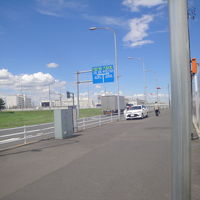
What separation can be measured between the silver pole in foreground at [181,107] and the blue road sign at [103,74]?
781 inches

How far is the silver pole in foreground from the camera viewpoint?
2.21m

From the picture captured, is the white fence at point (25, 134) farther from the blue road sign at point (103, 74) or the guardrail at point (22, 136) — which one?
the blue road sign at point (103, 74)

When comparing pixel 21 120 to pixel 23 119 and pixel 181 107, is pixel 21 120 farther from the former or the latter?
pixel 181 107

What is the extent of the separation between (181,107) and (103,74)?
2022 centimetres

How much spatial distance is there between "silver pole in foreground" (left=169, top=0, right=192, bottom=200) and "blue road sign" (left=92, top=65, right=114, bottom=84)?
19.8 m

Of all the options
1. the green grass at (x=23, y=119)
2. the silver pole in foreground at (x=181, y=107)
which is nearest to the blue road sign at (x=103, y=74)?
the green grass at (x=23, y=119)

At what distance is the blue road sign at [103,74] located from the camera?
72.7 feet

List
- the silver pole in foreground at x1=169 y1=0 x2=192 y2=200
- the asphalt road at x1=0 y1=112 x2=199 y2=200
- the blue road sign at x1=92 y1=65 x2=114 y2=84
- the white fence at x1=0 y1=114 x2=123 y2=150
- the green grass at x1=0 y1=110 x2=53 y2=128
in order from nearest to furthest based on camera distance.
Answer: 1. the silver pole in foreground at x1=169 y1=0 x2=192 y2=200
2. the asphalt road at x1=0 y1=112 x2=199 y2=200
3. the white fence at x1=0 y1=114 x2=123 y2=150
4. the blue road sign at x1=92 y1=65 x2=114 y2=84
5. the green grass at x1=0 y1=110 x2=53 y2=128

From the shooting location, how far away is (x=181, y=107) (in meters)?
2.24

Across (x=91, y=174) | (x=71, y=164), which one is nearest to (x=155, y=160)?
(x=91, y=174)

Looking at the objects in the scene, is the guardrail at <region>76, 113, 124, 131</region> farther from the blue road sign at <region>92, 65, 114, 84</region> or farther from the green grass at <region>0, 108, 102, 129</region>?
the green grass at <region>0, 108, 102, 129</region>

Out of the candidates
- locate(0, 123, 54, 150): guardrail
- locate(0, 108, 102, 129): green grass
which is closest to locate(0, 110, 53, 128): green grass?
locate(0, 108, 102, 129): green grass

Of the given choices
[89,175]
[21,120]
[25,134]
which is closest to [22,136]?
[25,134]

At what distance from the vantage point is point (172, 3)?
2383 mm
